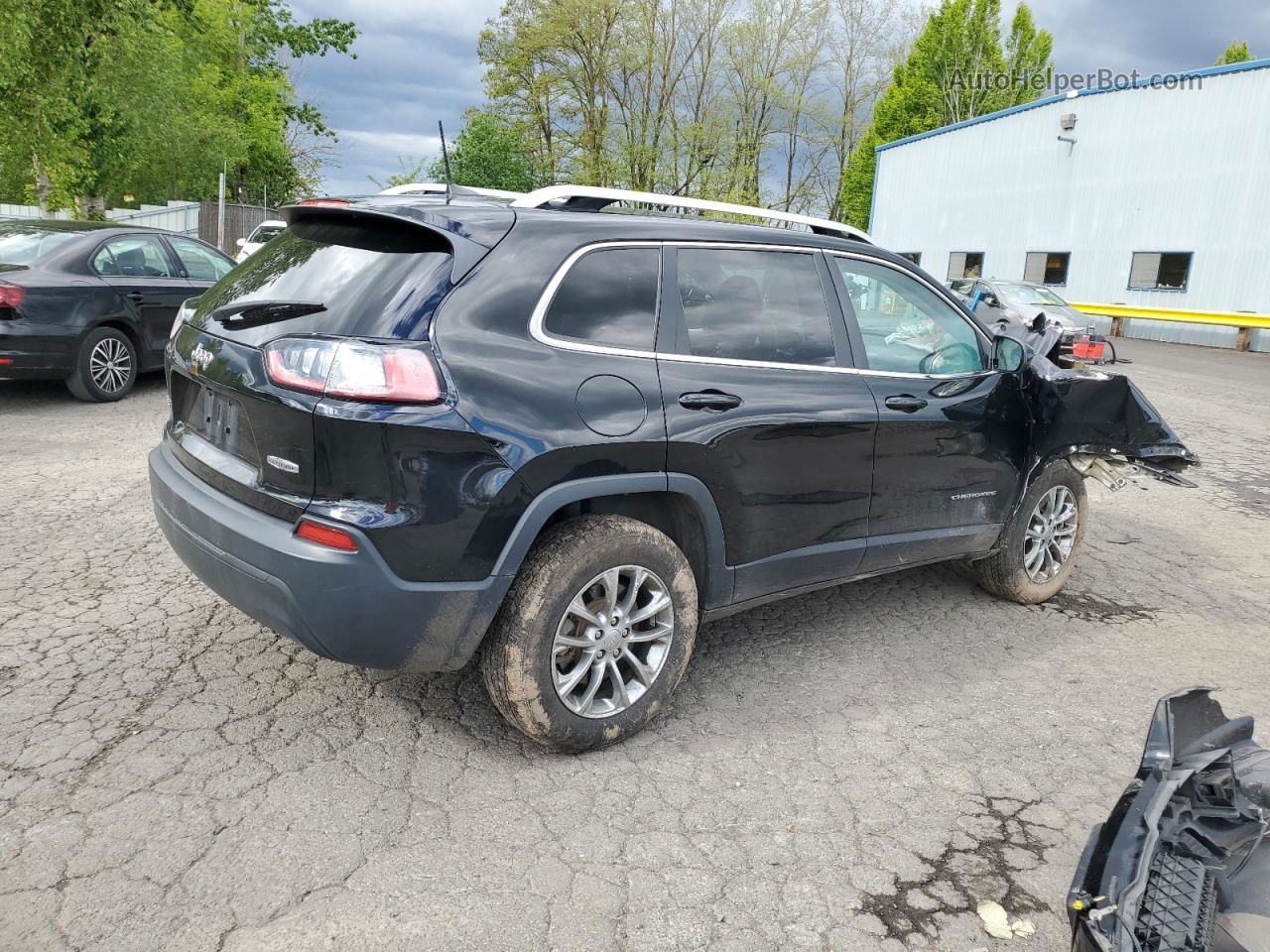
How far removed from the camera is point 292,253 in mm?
3332

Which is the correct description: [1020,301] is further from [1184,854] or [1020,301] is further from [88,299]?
[1184,854]

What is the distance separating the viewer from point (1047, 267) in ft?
94.2

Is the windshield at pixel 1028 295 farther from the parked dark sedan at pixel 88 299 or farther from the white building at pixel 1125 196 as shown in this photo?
the parked dark sedan at pixel 88 299

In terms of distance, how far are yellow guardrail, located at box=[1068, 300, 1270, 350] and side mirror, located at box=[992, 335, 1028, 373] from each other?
21502mm

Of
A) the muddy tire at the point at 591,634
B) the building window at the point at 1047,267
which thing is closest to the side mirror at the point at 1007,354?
the muddy tire at the point at 591,634

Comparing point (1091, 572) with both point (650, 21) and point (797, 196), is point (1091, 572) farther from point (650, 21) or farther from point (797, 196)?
point (797, 196)

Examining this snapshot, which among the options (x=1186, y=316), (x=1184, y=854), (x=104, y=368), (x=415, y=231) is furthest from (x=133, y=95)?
(x=1186, y=316)

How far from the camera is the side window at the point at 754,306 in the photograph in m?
3.33

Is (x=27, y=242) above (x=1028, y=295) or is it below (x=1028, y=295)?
below

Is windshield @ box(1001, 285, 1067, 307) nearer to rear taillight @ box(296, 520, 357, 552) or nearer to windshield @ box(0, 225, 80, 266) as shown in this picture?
windshield @ box(0, 225, 80, 266)

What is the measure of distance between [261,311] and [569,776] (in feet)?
5.98

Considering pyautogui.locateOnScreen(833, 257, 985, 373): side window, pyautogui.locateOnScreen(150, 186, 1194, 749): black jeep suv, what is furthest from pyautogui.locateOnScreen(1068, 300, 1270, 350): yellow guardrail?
pyautogui.locateOnScreen(150, 186, 1194, 749): black jeep suv

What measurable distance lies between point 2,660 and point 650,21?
150 feet

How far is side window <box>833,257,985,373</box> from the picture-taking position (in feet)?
12.7
